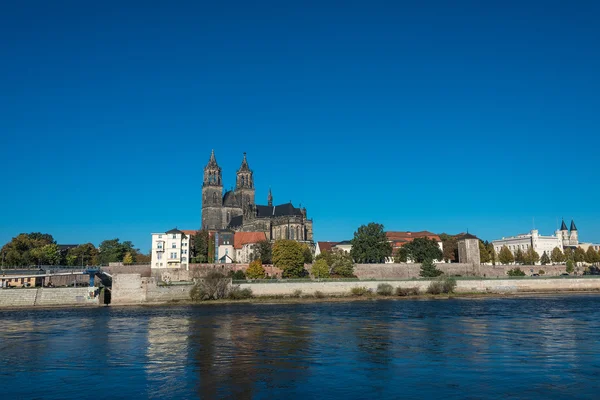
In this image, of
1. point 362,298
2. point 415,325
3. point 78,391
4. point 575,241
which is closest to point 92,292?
point 362,298

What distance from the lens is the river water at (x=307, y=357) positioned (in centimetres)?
1867

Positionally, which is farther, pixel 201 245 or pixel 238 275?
pixel 201 245

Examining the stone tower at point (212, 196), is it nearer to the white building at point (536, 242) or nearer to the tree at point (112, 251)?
the tree at point (112, 251)

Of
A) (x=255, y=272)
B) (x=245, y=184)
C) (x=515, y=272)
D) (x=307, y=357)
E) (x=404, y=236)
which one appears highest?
(x=245, y=184)

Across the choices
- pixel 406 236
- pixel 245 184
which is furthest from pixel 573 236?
pixel 245 184

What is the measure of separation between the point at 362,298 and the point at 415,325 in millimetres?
27898

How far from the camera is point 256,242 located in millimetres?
92625

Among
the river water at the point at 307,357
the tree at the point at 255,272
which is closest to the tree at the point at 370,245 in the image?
the tree at the point at 255,272

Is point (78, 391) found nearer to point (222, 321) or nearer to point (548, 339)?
point (222, 321)

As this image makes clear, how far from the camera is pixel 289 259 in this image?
7712cm

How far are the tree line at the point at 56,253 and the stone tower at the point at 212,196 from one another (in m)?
17.1

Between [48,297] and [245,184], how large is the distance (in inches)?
2781

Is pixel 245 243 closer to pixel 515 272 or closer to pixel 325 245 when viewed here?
pixel 325 245

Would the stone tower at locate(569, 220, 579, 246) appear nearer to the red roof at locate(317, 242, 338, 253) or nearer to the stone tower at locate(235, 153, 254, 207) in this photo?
the red roof at locate(317, 242, 338, 253)
